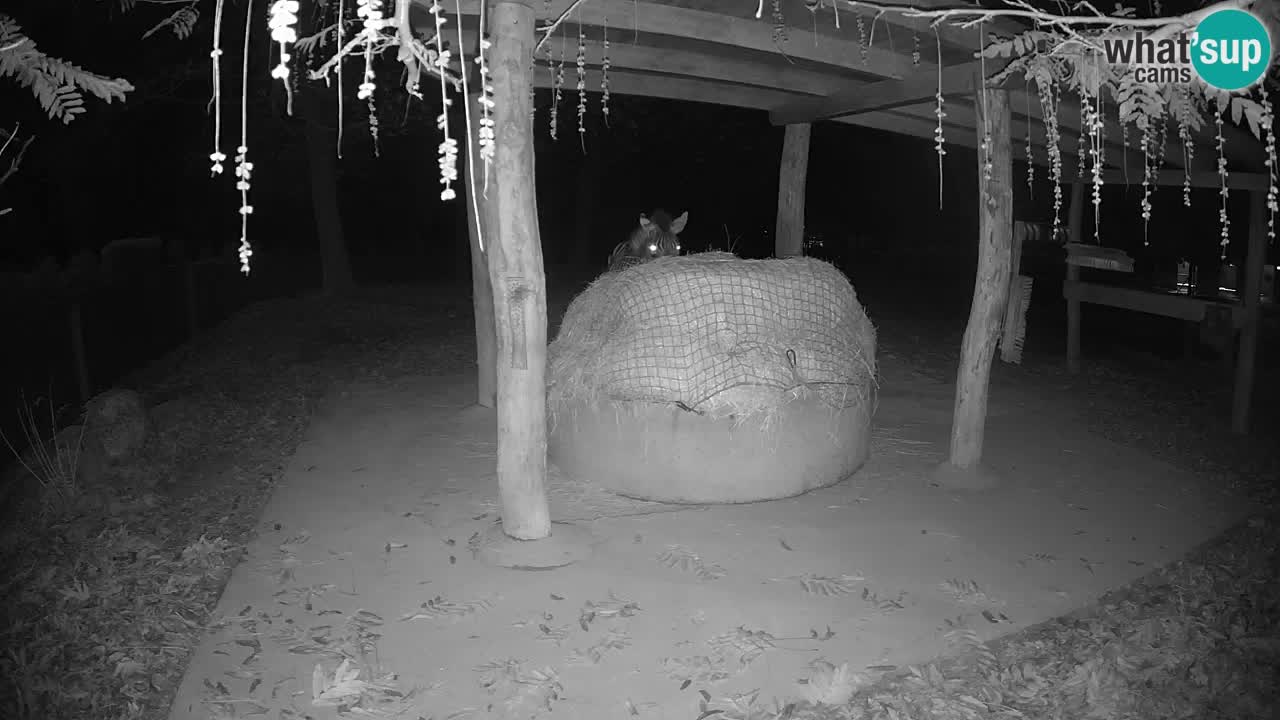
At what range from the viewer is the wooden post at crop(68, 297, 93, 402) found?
8.09 meters

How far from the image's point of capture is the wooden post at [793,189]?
8.70 m

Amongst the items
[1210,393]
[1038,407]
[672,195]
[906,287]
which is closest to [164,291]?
[1038,407]

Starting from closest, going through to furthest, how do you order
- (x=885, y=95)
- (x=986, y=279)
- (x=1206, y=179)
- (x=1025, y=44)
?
(x=1025, y=44) → (x=986, y=279) → (x=885, y=95) → (x=1206, y=179)

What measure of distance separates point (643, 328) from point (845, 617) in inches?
90.9

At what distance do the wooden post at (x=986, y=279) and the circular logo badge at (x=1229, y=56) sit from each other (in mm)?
2424

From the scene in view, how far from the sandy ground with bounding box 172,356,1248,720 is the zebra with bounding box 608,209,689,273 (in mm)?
2400

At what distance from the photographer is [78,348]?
828 cm

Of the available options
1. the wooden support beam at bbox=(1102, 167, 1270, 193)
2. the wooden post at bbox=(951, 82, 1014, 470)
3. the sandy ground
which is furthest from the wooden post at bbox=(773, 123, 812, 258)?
the wooden support beam at bbox=(1102, 167, 1270, 193)

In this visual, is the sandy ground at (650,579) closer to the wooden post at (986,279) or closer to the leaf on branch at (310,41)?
the wooden post at (986,279)

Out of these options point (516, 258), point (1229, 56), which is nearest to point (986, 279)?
point (1229, 56)

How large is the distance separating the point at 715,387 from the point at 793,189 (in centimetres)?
413
